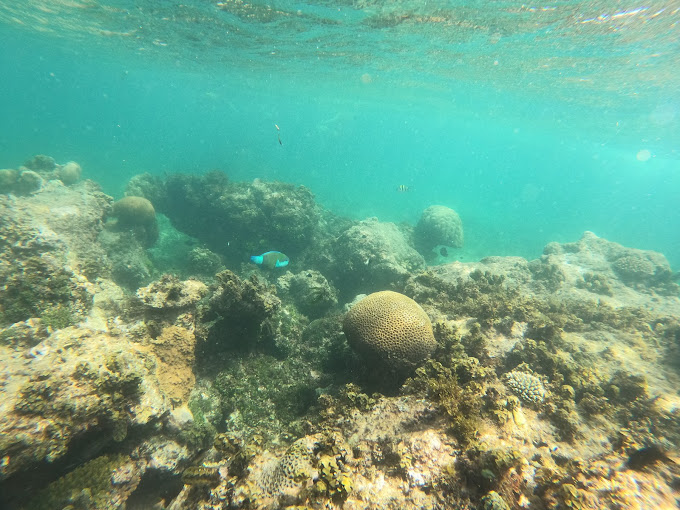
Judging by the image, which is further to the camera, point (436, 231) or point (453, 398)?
point (436, 231)

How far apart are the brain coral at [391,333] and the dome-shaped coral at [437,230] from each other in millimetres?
13067

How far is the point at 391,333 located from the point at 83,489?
4.06 metres

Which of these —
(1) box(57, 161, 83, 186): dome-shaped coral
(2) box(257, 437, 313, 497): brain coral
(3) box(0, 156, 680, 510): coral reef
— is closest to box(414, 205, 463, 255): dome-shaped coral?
(3) box(0, 156, 680, 510): coral reef

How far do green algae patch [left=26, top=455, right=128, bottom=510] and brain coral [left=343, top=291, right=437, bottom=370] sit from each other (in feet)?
11.5

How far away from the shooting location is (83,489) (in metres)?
3.07

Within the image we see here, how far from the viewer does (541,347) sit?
5168 mm

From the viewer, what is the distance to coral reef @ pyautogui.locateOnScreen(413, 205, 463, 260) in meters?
17.5

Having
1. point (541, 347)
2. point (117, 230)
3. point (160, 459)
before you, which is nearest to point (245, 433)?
point (160, 459)

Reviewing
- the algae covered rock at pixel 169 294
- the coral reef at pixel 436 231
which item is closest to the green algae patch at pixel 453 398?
the algae covered rock at pixel 169 294

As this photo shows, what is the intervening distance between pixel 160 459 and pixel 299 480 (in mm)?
2367

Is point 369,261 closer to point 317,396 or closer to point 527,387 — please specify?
point 317,396

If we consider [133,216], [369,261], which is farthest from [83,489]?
[133,216]

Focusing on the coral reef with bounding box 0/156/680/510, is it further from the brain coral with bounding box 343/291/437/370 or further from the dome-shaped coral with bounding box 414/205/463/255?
the dome-shaped coral with bounding box 414/205/463/255

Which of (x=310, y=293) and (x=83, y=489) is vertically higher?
(x=310, y=293)
